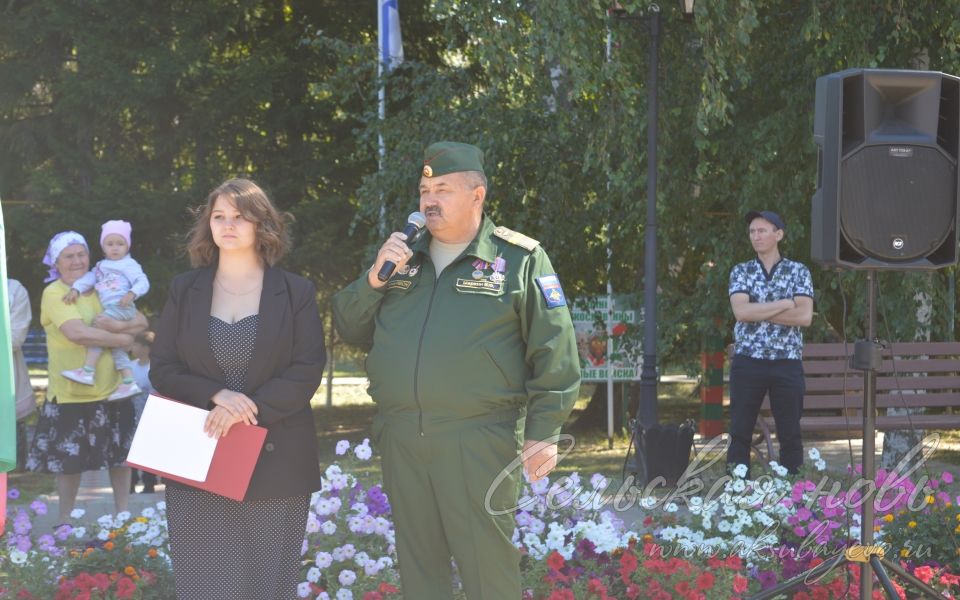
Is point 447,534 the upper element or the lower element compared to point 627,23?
lower

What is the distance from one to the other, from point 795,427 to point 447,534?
4233 millimetres

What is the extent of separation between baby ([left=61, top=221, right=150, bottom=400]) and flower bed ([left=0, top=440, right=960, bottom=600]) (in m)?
1.35

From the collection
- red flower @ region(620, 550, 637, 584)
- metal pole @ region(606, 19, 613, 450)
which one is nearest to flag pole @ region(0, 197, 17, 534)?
red flower @ region(620, 550, 637, 584)

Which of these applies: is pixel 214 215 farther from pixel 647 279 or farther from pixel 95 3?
pixel 95 3

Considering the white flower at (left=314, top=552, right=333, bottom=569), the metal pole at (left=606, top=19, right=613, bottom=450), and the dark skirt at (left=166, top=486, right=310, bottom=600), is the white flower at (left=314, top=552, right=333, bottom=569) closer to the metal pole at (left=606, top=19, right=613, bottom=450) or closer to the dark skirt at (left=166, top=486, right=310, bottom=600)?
the dark skirt at (left=166, top=486, right=310, bottom=600)

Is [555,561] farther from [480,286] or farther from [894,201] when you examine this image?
[894,201]

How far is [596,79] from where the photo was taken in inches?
357

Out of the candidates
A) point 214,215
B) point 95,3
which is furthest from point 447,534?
point 95,3

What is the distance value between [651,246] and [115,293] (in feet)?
14.1

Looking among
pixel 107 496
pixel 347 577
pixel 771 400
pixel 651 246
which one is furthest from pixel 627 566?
pixel 107 496

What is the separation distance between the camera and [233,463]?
397 centimetres

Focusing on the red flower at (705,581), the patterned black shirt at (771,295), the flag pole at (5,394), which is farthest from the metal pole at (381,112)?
the flag pole at (5,394)

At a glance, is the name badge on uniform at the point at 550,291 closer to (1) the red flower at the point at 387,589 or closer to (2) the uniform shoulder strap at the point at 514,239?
(2) the uniform shoulder strap at the point at 514,239

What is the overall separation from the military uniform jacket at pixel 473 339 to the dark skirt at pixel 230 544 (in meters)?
0.57
